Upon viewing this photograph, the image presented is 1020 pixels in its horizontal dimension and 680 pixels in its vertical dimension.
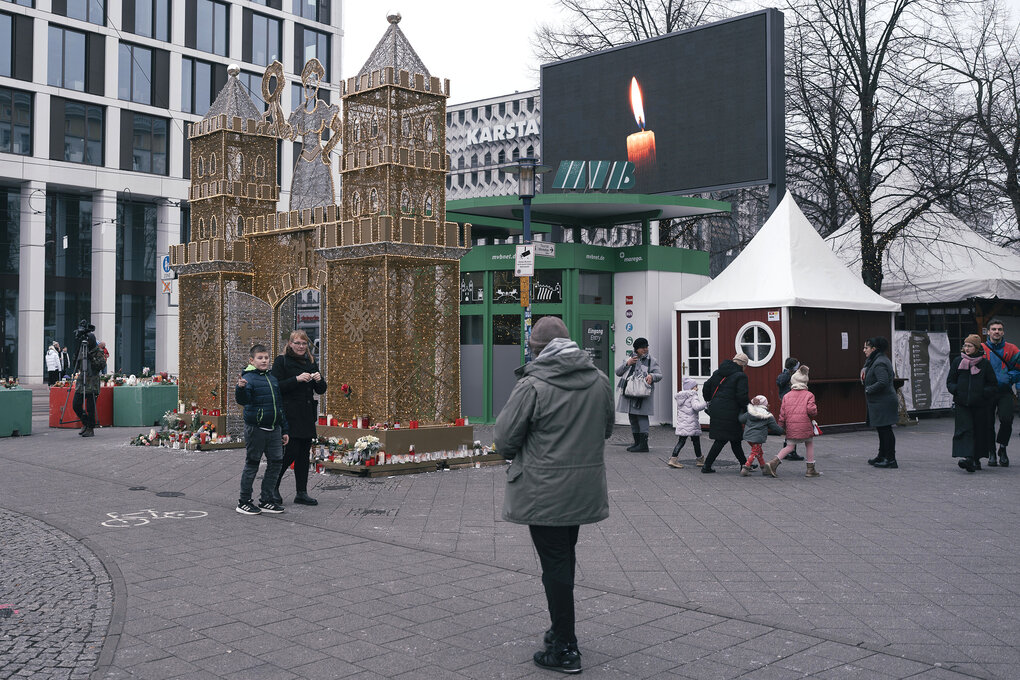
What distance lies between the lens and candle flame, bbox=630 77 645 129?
23.2 meters

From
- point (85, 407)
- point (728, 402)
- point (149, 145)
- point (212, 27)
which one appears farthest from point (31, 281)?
point (728, 402)

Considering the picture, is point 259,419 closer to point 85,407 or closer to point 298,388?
point 298,388

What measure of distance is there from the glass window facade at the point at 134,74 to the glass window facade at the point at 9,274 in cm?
643

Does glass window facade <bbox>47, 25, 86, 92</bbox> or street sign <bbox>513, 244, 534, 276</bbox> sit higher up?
glass window facade <bbox>47, 25, 86, 92</bbox>

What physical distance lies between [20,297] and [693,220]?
88.1ft

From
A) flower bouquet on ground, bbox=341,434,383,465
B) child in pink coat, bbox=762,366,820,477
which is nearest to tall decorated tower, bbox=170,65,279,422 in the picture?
flower bouquet on ground, bbox=341,434,383,465

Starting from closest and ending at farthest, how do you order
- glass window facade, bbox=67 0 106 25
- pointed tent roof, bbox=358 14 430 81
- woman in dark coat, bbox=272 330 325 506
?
1. woman in dark coat, bbox=272 330 325 506
2. pointed tent roof, bbox=358 14 430 81
3. glass window facade, bbox=67 0 106 25

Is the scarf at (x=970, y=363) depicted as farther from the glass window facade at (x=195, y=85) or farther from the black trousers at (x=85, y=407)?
the glass window facade at (x=195, y=85)

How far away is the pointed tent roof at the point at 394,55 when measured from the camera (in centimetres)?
1343

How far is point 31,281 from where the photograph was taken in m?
37.8

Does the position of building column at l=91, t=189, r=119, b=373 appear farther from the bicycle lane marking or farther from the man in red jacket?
the man in red jacket

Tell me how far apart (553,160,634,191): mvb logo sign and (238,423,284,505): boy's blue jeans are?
13.3m

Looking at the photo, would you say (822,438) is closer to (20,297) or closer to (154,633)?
(154,633)

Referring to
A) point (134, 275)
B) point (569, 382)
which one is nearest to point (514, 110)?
point (134, 275)
